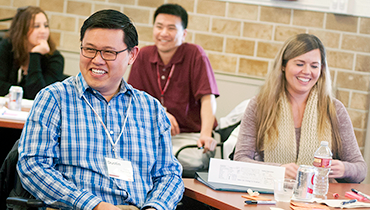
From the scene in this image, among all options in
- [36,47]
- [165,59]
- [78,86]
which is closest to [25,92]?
[36,47]

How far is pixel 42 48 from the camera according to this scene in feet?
11.5

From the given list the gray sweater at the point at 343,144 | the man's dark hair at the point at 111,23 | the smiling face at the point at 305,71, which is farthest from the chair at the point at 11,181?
the smiling face at the point at 305,71

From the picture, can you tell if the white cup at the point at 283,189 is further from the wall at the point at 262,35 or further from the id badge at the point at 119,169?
the wall at the point at 262,35

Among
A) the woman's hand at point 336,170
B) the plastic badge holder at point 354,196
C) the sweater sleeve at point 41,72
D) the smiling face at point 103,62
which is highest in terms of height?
the smiling face at point 103,62

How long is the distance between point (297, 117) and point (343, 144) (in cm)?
31

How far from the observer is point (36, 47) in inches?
138

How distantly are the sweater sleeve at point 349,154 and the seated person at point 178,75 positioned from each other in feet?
3.31

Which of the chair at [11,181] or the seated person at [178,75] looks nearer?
the chair at [11,181]

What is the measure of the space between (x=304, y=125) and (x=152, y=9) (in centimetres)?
204

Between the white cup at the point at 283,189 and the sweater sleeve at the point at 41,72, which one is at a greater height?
the sweater sleeve at the point at 41,72

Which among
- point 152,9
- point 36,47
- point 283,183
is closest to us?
point 283,183

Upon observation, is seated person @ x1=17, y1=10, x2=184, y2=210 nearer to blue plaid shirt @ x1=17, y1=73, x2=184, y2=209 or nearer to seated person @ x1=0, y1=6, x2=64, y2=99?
blue plaid shirt @ x1=17, y1=73, x2=184, y2=209

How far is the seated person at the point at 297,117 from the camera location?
91.6 inches

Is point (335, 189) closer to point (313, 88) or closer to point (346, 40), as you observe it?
point (313, 88)
